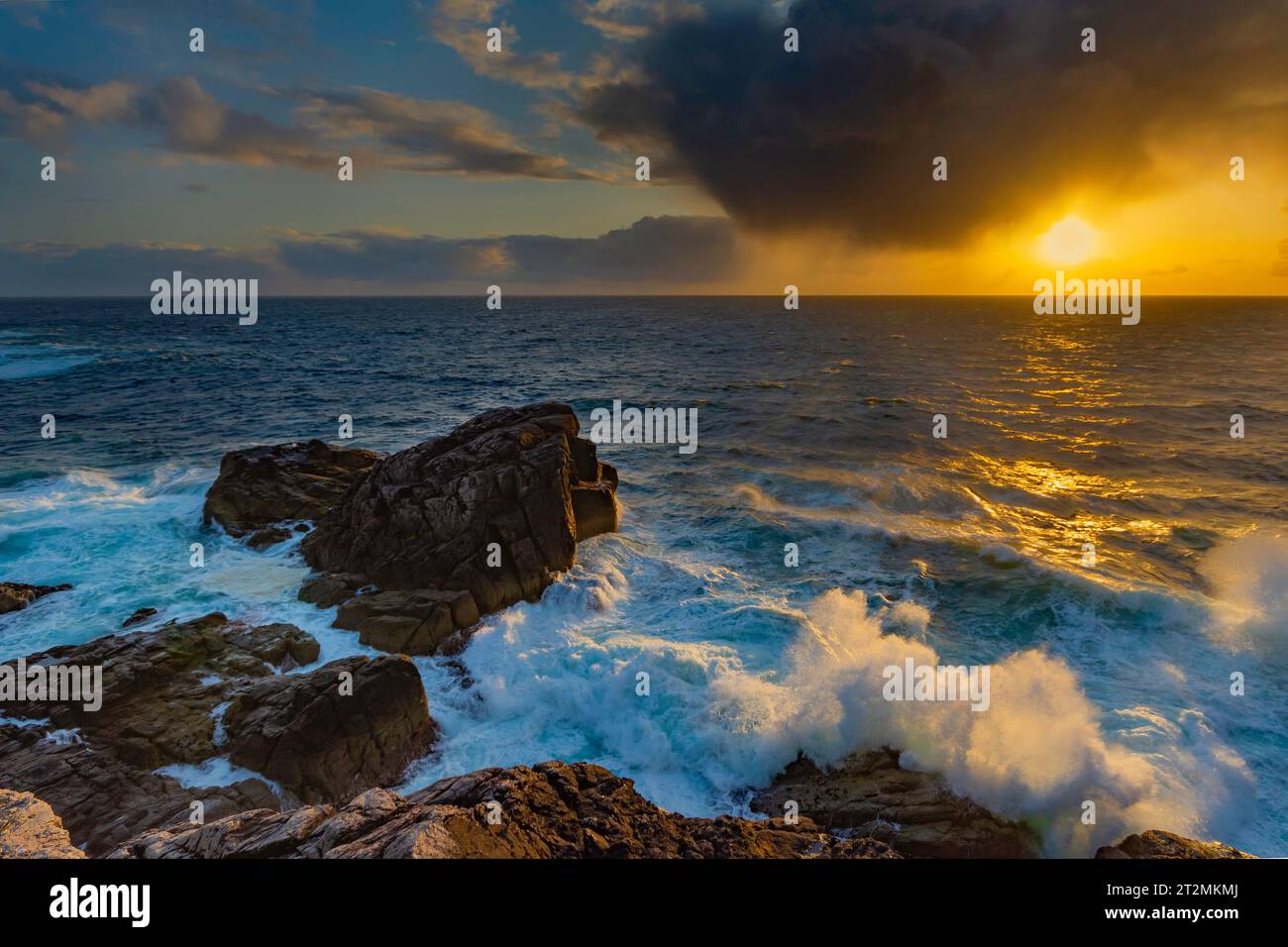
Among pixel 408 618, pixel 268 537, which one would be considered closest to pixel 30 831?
pixel 408 618

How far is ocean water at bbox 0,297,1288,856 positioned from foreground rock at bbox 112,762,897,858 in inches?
131

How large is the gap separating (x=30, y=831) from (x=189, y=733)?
16.4ft

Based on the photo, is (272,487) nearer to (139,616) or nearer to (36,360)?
(139,616)

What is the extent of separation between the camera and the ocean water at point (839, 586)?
42.2 feet

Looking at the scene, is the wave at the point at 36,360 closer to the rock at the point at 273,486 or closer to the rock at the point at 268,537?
the rock at the point at 273,486

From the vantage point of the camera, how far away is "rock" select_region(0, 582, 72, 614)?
58.1 ft

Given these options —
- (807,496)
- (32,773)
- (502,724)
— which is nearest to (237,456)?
(32,773)

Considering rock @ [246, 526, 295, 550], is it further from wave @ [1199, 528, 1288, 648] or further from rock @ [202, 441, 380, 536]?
wave @ [1199, 528, 1288, 648]

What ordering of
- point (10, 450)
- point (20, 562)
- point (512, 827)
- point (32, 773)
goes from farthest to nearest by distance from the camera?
point (10, 450), point (20, 562), point (32, 773), point (512, 827)

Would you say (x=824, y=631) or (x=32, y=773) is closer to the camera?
(x=32, y=773)

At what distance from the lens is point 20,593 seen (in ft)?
59.8
